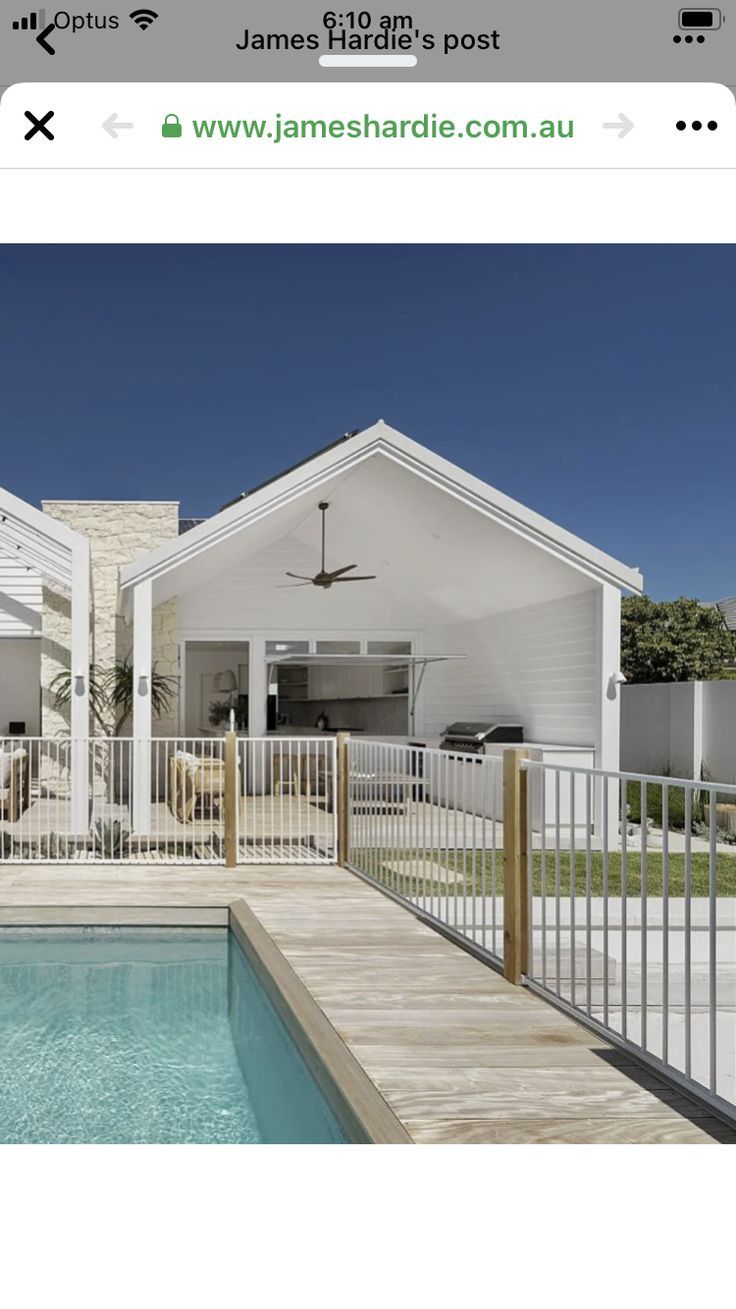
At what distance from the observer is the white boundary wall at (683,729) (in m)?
13.1

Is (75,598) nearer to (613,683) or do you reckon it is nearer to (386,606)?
(613,683)

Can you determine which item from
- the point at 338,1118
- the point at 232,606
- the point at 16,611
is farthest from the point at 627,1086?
the point at 16,611

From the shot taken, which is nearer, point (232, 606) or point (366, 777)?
point (366, 777)

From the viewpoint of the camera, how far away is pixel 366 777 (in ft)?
26.8

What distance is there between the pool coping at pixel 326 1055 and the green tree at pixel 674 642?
22.8 meters

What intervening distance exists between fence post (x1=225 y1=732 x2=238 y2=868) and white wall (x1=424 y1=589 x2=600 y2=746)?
4.16 meters

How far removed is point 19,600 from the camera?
584 inches

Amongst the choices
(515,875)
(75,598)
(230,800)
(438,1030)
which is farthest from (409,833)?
(75,598)
